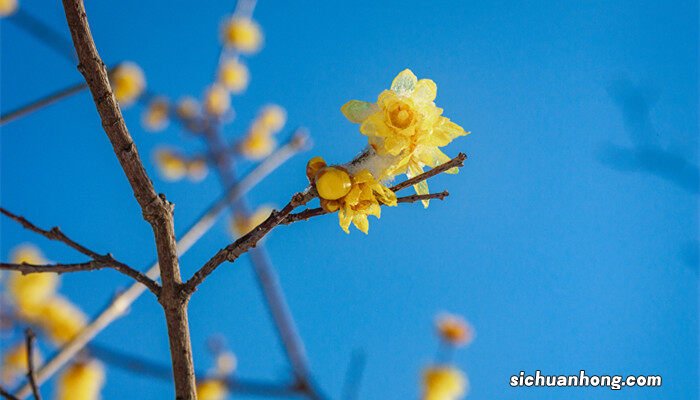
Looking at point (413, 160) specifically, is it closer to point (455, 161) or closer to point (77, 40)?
point (455, 161)

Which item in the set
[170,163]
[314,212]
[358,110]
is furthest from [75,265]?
[170,163]

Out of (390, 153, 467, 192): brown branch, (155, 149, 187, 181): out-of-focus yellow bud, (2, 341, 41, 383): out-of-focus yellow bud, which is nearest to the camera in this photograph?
(390, 153, 467, 192): brown branch

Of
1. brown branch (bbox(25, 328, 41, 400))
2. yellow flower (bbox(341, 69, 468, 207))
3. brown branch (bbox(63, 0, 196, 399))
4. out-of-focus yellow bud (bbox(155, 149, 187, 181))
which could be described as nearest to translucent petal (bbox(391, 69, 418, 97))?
yellow flower (bbox(341, 69, 468, 207))

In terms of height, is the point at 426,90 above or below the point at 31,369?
above

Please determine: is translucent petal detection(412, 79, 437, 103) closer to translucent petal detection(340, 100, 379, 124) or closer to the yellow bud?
translucent petal detection(340, 100, 379, 124)

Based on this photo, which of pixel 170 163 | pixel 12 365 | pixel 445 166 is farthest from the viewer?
pixel 170 163

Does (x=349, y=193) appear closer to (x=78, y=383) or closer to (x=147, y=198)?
(x=147, y=198)

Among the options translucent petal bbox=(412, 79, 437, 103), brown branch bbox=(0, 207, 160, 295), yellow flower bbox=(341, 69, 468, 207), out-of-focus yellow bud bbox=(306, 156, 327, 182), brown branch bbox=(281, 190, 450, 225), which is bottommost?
brown branch bbox=(0, 207, 160, 295)
